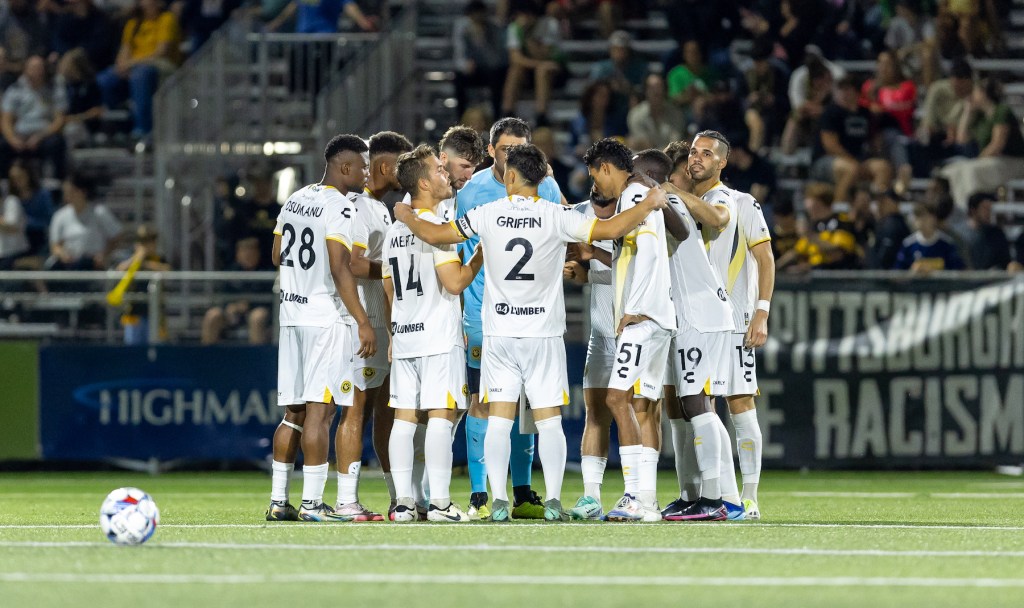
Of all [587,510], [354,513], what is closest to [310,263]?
[354,513]

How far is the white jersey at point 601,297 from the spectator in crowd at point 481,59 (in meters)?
10.6

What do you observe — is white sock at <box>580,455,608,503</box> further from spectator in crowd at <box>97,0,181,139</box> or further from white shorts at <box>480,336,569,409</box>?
spectator in crowd at <box>97,0,181,139</box>

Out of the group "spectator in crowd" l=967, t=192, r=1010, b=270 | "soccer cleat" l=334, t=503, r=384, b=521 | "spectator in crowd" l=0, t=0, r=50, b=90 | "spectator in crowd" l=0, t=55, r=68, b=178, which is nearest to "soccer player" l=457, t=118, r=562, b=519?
"soccer cleat" l=334, t=503, r=384, b=521

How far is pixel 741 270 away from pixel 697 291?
0.50m

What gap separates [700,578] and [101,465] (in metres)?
11.0

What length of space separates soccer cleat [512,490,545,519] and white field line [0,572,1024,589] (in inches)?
131

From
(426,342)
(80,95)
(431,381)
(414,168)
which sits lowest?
(431,381)

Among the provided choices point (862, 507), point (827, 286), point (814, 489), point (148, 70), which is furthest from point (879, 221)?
point (148, 70)

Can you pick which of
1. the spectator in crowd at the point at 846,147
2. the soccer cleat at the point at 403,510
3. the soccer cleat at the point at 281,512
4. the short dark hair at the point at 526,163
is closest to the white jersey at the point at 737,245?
the short dark hair at the point at 526,163

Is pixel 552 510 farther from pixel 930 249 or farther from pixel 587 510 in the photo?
pixel 930 249

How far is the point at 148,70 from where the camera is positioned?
21.7 m

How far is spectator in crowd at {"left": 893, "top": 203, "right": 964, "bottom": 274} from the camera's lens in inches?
643

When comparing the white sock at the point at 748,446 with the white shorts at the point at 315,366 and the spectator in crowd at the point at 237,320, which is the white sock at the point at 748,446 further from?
the spectator in crowd at the point at 237,320

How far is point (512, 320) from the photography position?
977 centimetres
